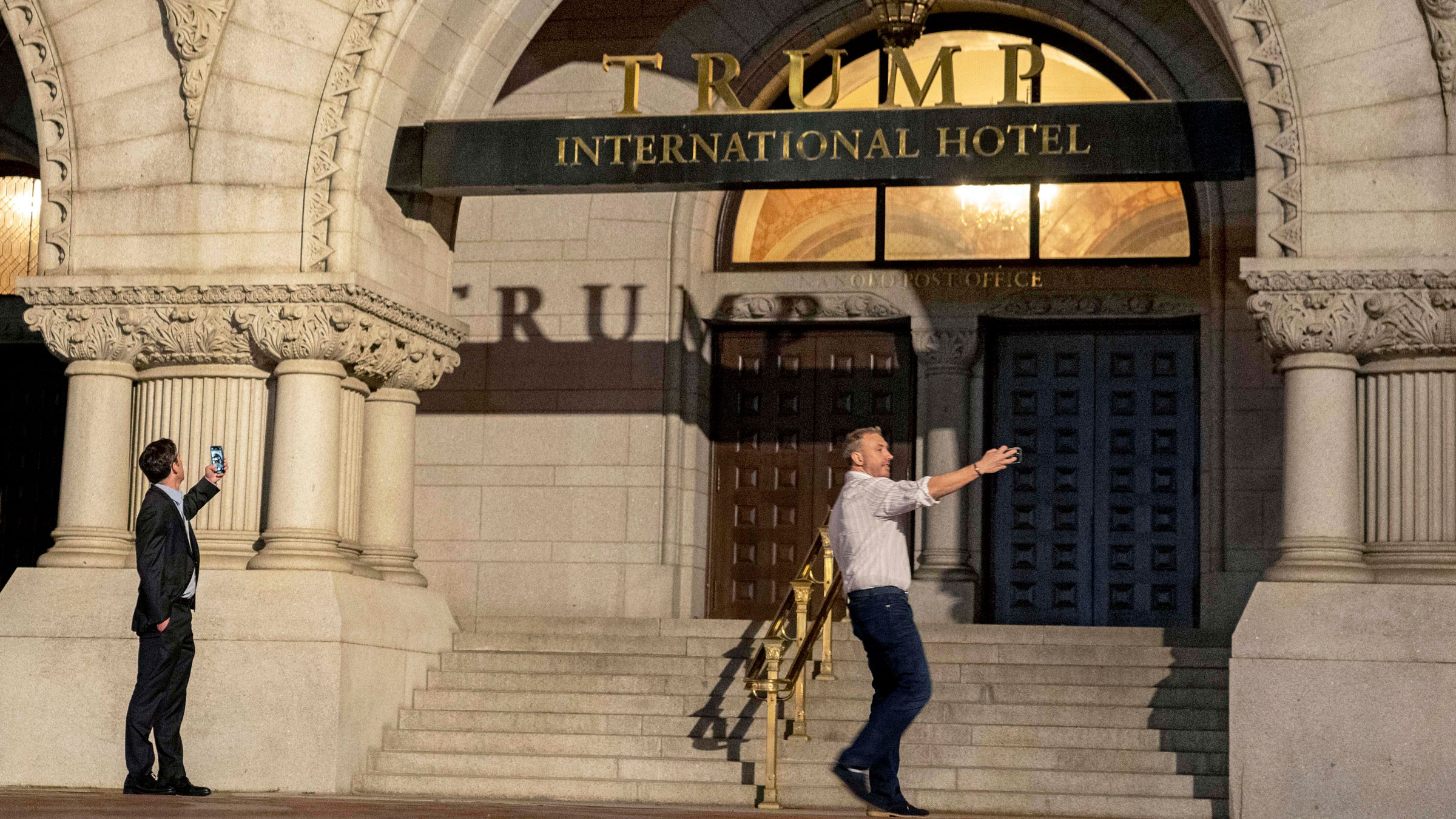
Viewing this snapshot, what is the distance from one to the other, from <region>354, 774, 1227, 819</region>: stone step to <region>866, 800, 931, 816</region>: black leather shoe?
1.20m

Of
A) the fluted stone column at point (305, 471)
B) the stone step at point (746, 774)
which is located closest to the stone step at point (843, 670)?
the stone step at point (746, 774)

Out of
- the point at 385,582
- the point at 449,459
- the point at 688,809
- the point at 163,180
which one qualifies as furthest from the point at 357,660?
the point at 449,459

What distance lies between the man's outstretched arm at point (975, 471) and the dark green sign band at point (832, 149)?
11.1ft

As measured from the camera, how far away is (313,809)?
9492mm

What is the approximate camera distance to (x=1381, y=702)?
1015 centimetres

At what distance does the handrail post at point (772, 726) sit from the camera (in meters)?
10.4

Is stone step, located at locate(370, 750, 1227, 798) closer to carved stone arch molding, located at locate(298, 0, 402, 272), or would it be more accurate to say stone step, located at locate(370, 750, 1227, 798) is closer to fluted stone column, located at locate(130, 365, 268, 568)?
fluted stone column, located at locate(130, 365, 268, 568)

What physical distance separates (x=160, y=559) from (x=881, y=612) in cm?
399

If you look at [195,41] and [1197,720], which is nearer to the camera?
[1197,720]

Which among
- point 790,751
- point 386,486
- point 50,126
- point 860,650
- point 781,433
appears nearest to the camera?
point 790,751

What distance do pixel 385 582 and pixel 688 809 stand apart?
3.25m

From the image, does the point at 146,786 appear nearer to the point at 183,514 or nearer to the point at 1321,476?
the point at 183,514

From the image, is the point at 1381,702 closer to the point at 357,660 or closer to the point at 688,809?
the point at 688,809

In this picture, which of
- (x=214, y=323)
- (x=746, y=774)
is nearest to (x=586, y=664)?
(x=746, y=774)
